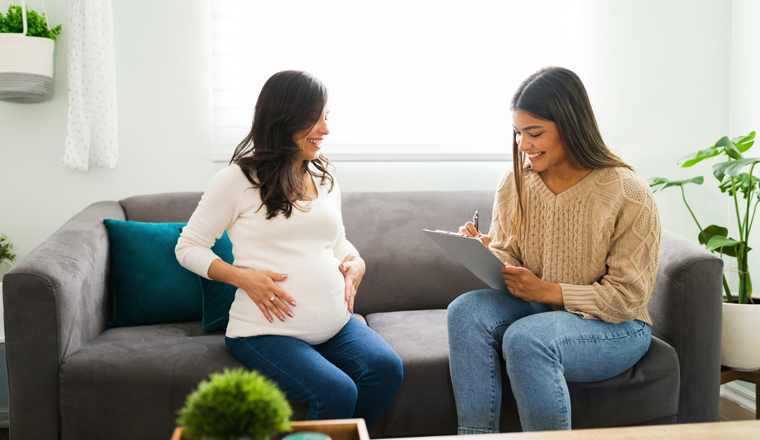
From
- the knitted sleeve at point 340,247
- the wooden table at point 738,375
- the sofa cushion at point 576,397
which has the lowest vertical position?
the wooden table at point 738,375

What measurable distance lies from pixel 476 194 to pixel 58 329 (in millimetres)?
1531

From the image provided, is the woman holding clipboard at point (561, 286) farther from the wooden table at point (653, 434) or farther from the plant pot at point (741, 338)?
the plant pot at point (741, 338)

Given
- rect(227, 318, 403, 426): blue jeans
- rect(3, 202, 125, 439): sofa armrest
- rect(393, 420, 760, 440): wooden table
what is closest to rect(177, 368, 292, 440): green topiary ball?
rect(393, 420, 760, 440): wooden table

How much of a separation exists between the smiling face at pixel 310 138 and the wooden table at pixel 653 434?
822 mm

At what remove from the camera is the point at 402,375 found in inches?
49.8

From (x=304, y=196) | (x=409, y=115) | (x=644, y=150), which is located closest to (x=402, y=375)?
(x=304, y=196)

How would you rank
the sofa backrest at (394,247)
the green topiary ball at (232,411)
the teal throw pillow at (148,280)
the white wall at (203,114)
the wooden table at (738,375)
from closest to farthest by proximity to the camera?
the green topiary ball at (232,411), the teal throw pillow at (148,280), the wooden table at (738,375), the sofa backrest at (394,247), the white wall at (203,114)

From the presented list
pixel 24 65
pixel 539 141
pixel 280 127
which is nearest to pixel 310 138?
pixel 280 127

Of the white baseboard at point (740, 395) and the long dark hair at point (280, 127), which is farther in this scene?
the white baseboard at point (740, 395)

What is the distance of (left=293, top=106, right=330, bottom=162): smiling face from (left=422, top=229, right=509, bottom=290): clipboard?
398mm

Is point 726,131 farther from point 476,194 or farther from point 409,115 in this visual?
point 409,115

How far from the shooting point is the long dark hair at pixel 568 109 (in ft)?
4.10

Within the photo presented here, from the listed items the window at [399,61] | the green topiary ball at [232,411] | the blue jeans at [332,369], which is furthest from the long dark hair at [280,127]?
the window at [399,61]

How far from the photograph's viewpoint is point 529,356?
113cm
